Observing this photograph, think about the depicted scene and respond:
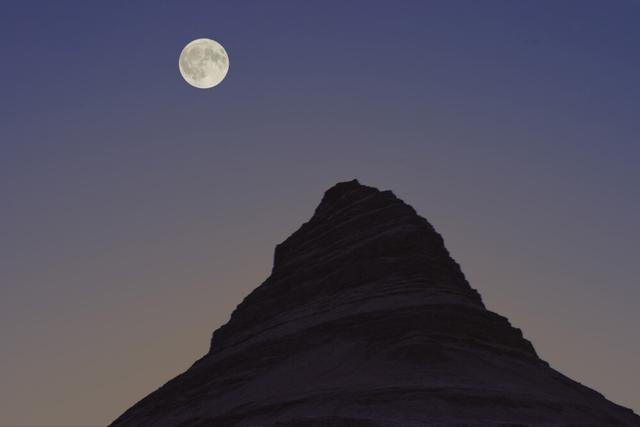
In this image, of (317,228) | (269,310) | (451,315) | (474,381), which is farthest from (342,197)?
(474,381)

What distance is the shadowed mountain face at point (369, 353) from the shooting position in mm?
26219

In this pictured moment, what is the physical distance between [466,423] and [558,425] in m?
3.73

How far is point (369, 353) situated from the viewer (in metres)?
31.4

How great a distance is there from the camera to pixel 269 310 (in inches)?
1758

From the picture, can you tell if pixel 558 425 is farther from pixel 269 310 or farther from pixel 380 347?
pixel 269 310

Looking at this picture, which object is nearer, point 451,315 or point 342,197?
point 451,315

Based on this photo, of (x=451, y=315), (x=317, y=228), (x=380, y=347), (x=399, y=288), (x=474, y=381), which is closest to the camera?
(x=474, y=381)

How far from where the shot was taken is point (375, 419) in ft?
A: 78.8

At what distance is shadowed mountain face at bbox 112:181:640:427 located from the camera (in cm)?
2622

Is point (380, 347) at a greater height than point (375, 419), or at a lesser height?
greater

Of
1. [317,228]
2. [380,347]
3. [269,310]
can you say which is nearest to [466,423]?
[380,347]

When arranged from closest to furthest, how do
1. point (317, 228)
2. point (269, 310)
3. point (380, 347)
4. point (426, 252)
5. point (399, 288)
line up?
point (380, 347)
point (399, 288)
point (426, 252)
point (269, 310)
point (317, 228)

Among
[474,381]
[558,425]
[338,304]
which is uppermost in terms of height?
[338,304]

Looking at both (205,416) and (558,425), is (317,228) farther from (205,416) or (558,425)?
(558,425)
